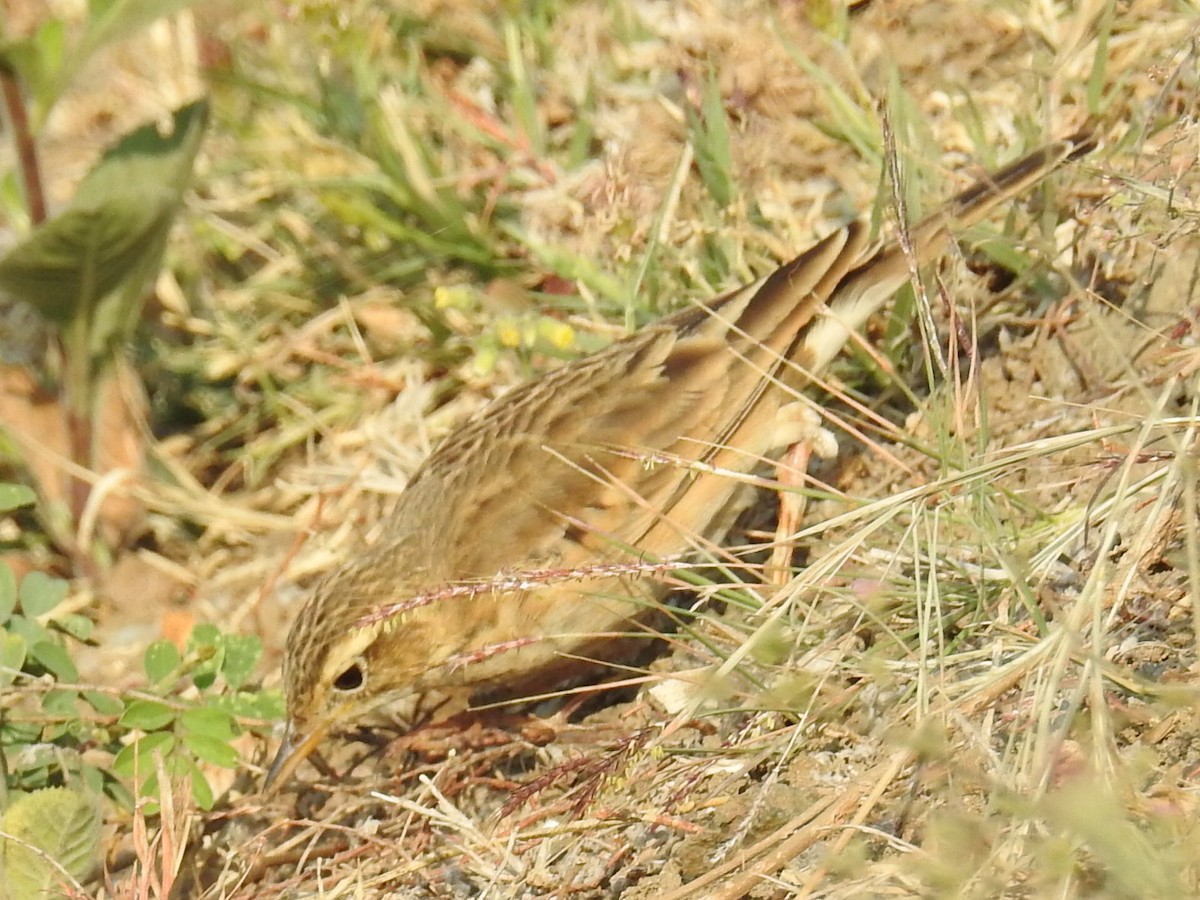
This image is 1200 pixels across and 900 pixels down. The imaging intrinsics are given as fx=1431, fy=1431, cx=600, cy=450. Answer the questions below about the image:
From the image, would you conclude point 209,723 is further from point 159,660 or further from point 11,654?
point 11,654

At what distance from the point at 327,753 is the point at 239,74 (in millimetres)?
3346

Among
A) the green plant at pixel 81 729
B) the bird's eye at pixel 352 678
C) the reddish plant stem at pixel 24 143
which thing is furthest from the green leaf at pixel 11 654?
the reddish plant stem at pixel 24 143

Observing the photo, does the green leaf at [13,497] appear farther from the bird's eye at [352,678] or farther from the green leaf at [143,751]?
the bird's eye at [352,678]

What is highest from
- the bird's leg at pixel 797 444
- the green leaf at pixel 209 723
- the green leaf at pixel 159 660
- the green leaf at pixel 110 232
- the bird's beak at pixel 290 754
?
the green leaf at pixel 110 232

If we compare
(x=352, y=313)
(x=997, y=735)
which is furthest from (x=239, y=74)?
(x=997, y=735)

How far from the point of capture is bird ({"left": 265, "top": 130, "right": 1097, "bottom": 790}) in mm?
4297

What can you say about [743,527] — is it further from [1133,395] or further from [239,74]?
[239,74]

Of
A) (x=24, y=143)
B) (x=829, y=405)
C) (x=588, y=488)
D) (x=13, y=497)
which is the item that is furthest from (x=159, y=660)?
(x=829, y=405)

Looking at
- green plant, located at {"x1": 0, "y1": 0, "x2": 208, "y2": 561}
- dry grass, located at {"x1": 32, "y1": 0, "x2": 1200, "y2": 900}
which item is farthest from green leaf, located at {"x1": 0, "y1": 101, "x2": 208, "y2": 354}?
dry grass, located at {"x1": 32, "y1": 0, "x2": 1200, "y2": 900}

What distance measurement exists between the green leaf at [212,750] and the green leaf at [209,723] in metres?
0.02

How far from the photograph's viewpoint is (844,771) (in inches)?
139

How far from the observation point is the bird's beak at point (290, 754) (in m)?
4.30

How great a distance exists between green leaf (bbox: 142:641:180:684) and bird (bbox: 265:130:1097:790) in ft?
1.13

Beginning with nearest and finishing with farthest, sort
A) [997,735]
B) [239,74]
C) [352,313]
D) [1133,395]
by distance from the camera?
[997,735]
[1133,395]
[352,313]
[239,74]
